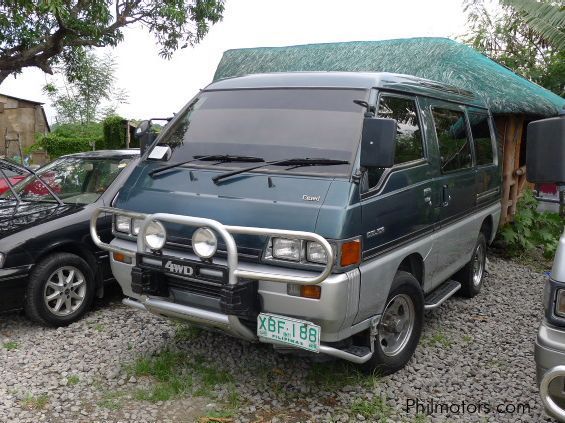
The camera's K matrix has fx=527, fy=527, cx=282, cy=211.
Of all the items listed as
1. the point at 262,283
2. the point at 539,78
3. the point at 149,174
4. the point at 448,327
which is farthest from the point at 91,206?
the point at 539,78

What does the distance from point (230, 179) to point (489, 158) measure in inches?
134

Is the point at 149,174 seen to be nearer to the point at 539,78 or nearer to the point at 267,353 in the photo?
the point at 267,353

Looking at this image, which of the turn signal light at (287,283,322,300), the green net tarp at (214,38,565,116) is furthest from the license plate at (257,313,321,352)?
the green net tarp at (214,38,565,116)

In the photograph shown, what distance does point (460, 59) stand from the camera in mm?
7688

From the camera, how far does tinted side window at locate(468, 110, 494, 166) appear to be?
530cm

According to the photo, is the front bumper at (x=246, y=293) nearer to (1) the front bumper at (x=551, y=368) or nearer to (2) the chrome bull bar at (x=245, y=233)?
(2) the chrome bull bar at (x=245, y=233)

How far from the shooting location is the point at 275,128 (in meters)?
3.72

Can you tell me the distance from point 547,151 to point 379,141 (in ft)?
2.98

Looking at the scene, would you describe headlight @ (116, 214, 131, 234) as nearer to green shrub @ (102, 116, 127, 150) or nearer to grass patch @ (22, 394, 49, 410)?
grass patch @ (22, 394, 49, 410)

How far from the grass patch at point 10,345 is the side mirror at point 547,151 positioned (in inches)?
158

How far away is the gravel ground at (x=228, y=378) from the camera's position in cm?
338

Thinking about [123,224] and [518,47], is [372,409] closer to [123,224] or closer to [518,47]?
[123,224]

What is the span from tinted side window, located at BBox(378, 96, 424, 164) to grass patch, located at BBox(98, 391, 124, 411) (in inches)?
97.3

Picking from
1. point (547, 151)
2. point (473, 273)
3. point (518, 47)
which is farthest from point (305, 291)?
point (518, 47)
